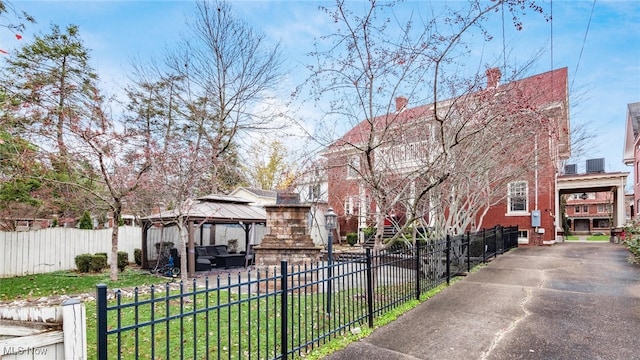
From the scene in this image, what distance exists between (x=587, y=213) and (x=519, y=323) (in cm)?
5368

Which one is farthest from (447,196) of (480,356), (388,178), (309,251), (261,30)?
(261,30)

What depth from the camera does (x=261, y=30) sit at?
61.9 feet

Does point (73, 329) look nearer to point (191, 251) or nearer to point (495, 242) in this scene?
point (191, 251)

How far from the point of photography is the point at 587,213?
1909 inches

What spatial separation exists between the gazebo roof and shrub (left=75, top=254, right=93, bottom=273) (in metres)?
2.44

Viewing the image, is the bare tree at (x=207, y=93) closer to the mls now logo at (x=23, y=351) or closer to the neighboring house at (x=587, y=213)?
the mls now logo at (x=23, y=351)

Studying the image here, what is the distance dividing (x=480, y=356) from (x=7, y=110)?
37.5 feet

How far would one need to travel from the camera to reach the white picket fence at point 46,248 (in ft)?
40.1

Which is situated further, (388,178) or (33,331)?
(388,178)

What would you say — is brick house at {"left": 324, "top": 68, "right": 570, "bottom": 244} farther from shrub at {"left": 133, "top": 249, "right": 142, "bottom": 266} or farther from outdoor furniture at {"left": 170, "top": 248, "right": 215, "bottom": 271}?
shrub at {"left": 133, "top": 249, "right": 142, "bottom": 266}

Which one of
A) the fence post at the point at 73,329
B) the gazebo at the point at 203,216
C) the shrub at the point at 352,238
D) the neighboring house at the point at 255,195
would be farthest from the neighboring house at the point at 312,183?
the fence post at the point at 73,329

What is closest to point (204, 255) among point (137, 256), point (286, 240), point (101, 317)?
Result: point (137, 256)

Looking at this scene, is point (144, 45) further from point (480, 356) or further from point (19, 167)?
point (480, 356)

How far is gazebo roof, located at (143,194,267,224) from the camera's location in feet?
40.0
